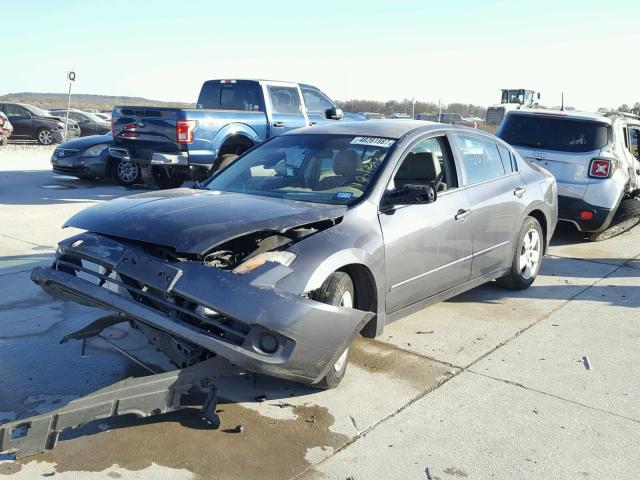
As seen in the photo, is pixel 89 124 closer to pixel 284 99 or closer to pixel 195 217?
pixel 284 99

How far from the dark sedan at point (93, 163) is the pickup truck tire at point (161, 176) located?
1375 mm

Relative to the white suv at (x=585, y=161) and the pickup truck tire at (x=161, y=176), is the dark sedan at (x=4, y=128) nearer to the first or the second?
the pickup truck tire at (x=161, y=176)

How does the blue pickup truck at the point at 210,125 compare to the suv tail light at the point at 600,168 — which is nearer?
the suv tail light at the point at 600,168

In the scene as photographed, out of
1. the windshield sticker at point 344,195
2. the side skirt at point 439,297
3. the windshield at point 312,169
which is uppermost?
the windshield at point 312,169

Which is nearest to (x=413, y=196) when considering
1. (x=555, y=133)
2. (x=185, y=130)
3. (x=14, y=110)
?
(x=555, y=133)

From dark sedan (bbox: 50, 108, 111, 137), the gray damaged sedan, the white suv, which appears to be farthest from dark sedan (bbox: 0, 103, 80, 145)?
the gray damaged sedan

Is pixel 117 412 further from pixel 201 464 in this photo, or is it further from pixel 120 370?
pixel 120 370

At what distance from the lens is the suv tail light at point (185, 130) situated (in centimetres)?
1048

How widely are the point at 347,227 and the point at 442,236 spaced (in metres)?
1.09

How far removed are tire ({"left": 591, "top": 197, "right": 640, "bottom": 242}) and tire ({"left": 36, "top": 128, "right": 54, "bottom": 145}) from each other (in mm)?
21085

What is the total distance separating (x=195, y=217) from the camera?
3.95 m

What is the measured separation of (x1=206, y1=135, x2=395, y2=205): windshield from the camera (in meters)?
4.77

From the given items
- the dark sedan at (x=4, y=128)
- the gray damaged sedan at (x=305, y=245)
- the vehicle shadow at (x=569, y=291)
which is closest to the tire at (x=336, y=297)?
the gray damaged sedan at (x=305, y=245)

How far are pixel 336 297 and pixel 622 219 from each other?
6.49m
